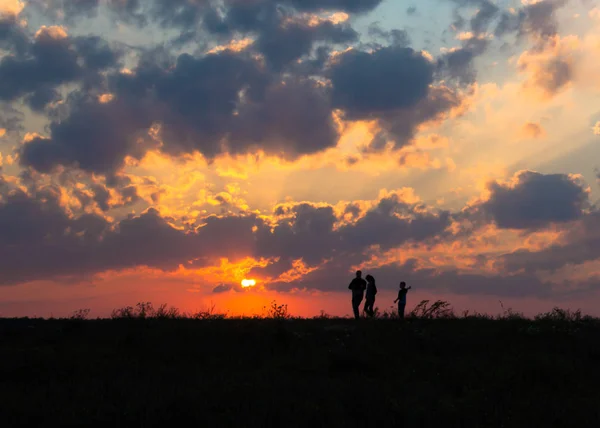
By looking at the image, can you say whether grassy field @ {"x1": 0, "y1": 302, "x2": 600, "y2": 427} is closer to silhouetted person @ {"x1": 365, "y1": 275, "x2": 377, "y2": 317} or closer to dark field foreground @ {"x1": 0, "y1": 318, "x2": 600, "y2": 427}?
dark field foreground @ {"x1": 0, "y1": 318, "x2": 600, "y2": 427}

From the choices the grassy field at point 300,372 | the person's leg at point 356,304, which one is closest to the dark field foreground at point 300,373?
the grassy field at point 300,372

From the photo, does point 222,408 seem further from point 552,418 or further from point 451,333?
point 451,333

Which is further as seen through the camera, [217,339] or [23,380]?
[217,339]

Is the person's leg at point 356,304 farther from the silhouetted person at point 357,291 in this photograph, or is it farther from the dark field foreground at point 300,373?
the dark field foreground at point 300,373

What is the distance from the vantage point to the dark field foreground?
14289mm

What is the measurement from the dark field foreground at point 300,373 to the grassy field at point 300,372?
0.13ft

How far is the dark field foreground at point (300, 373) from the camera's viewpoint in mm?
14289

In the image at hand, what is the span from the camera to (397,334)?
22.0 m

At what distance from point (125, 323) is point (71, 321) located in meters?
2.42

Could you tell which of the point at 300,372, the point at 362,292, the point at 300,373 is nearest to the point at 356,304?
the point at 362,292

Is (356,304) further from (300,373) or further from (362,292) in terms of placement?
(300,373)

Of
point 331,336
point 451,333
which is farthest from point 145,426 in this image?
point 451,333

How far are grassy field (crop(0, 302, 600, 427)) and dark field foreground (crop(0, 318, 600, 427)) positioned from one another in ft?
0.13

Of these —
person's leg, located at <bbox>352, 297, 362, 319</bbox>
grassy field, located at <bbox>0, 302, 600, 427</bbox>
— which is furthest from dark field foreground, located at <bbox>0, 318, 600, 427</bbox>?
person's leg, located at <bbox>352, 297, 362, 319</bbox>
